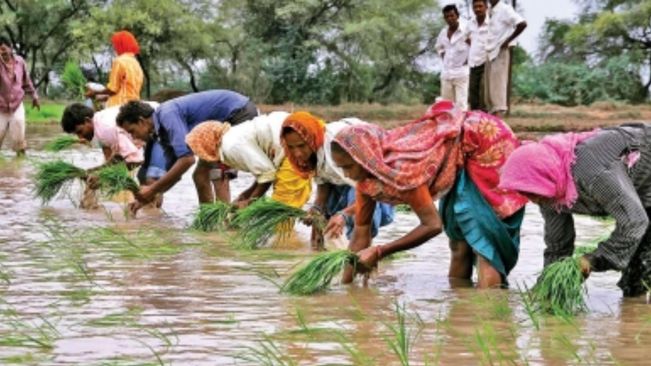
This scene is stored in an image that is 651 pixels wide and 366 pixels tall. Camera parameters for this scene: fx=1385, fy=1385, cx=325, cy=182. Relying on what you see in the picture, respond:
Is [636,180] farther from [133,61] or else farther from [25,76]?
[25,76]

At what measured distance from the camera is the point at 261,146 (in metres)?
8.08

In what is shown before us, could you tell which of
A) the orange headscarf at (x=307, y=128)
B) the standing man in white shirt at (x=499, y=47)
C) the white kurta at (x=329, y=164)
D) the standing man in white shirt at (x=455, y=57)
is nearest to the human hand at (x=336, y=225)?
the white kurta at (x=329, y=164)

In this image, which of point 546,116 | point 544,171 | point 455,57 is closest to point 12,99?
point 455,57

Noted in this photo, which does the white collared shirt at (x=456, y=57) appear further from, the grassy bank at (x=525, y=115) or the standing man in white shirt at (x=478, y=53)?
the grassy bank at (x=525, y=115)

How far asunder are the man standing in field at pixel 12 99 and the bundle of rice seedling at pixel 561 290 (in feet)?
35.4

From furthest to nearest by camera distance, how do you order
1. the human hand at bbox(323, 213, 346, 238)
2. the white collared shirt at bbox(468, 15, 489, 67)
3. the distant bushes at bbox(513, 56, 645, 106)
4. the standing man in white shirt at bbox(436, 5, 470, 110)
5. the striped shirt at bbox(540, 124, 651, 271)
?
the distant bushes at bbox(513, 56, 645, 106) → the standing man in white shirt at bbox(436, 5, 470, 110) → the white collared shirt at bbox(468, 15, 489, 67) → the human hand at bbox(323, 213, 346, 238) → the striped shirt at bbox(540, 124, 651, 271)

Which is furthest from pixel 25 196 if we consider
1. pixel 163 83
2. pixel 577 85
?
pixel 163 83

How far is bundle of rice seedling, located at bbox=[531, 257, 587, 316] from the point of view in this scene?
205 inches

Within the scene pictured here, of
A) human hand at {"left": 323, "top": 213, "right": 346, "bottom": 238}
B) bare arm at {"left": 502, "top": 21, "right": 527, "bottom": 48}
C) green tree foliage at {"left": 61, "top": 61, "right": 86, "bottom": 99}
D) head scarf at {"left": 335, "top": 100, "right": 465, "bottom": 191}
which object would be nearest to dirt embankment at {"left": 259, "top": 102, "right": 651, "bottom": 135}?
bare arm at {"left": 502, "top": 21, "right": 527, "bottom": 48}

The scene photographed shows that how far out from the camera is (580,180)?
5473 mm

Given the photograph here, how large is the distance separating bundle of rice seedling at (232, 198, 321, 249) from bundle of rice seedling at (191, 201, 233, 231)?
2.67 feet

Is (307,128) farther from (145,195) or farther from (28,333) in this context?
(145,195)

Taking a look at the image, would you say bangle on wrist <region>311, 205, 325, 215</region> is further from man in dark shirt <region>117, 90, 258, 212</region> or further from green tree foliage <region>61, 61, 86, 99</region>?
green tree foliage <region>61, 61, 86, 99</region>

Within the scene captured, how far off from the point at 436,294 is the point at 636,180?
3.32 ft
